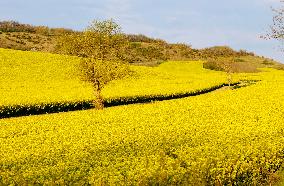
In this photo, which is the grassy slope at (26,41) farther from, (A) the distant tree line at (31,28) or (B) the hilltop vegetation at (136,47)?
(A) the distant tree line at (31,28)

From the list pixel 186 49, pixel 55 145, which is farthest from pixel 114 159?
pixel 186 49

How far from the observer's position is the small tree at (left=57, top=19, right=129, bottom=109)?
49.8 m

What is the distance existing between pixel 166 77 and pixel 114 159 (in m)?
74.2

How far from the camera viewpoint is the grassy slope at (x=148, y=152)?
13.8 meters

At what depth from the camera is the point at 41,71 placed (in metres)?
79.1

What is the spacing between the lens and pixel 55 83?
2736 inches

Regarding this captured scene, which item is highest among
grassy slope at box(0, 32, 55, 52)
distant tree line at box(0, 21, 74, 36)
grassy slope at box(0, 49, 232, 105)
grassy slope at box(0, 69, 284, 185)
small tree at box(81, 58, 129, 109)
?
distant tree line at box(0, 21, 74, 36)

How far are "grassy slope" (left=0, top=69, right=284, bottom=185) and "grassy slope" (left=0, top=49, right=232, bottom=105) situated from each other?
25391mm

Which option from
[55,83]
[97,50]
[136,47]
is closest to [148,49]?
[136,47]

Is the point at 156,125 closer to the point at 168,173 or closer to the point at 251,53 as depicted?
the point at 168,173

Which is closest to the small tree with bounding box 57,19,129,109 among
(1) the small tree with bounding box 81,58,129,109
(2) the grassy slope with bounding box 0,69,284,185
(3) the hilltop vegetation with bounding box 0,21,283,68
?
(1) the small tree with bounding box 81,58,129,109

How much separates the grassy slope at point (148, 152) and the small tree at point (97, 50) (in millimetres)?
23432

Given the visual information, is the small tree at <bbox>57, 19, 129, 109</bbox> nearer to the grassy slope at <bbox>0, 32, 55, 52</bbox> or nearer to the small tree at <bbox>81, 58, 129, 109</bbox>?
the small tree at <bbox>81, 58, 129, 109</bbox>

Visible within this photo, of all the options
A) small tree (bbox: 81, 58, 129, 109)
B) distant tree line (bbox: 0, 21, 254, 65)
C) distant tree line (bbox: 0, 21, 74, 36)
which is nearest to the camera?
small tree (bbox: 81, 58, 129, 109)
